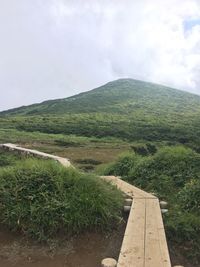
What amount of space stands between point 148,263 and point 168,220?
285 centimetres

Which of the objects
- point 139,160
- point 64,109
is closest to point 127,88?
point 64,109

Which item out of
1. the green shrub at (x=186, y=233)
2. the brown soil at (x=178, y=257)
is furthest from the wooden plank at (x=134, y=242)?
the brown soil at (x=178, y=257)

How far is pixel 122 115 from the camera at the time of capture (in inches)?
3442

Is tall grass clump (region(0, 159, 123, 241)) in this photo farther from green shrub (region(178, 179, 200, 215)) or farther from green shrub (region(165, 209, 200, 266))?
green shrub (region(178, 179, 200, 215))

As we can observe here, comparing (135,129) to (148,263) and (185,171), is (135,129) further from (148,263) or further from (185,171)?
(148,263)

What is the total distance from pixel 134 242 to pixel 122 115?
267 ft

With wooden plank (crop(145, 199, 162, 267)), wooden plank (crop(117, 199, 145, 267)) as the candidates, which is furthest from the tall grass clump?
wooden plank (crop(145, 199, 162, 267))

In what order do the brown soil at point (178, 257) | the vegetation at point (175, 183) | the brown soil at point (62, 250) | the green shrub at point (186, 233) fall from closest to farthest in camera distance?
1. the brown soil at point (62, 250)
2. the brown soil at point (178, 257)
3. the green shrub at point (186, 233)
4. the vegetation at point (175, 183)

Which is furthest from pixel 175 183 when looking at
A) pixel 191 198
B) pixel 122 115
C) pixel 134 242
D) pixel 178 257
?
pixel 122 115

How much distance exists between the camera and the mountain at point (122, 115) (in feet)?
171

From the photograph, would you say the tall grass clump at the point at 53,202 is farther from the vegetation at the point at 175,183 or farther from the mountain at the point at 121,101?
the mountain at the point at 121,101

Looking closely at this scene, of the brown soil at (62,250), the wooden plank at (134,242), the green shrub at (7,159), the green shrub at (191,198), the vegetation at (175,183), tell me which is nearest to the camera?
the wooden plank at (134,242)

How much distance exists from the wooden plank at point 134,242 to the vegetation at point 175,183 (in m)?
0.76

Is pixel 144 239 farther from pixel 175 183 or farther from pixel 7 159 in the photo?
pixel 7 159
